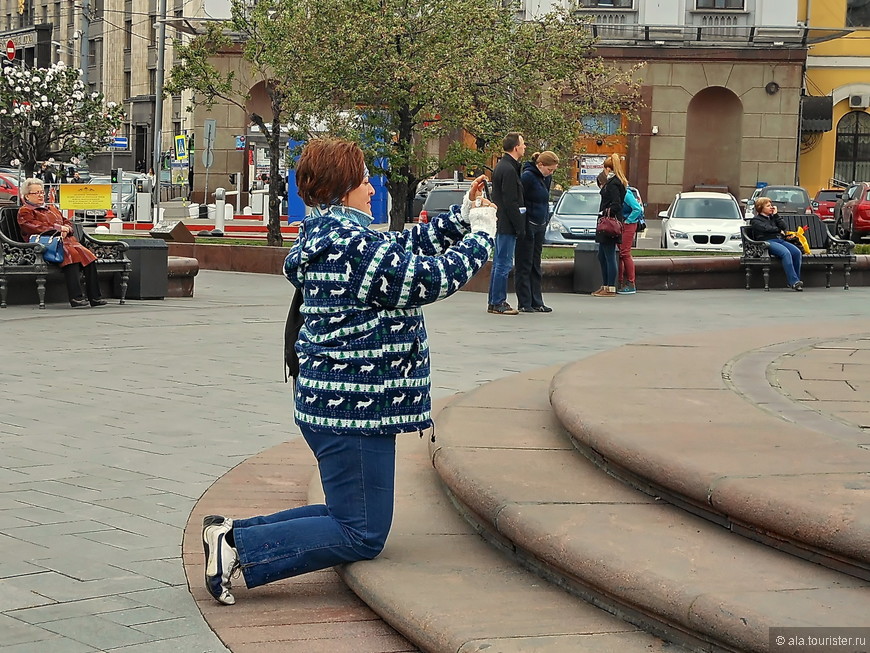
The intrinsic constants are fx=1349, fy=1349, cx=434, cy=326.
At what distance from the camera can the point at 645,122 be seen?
4247 cm

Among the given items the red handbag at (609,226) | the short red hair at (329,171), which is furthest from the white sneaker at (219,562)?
the red handbag at (609,226)

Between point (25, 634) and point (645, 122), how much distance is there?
39777 mm

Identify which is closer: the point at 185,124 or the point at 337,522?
the point at 337,522

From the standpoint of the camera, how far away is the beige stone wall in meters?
41.9

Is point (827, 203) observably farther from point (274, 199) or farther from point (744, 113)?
point (274, 199)

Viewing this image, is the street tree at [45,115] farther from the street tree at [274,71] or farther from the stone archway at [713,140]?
the street tree at [274,71]

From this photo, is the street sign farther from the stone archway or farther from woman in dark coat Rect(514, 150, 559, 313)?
woman in dark coat Rect(514, 150, 559, 313)

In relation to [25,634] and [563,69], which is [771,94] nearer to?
[563,69]

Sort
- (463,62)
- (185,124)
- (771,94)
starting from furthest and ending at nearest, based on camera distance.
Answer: (185,124) < (771,94) < (463,62)

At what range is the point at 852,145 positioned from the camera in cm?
4681

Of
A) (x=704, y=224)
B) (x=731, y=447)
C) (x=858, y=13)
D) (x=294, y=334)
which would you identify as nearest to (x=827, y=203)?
(x=858, y=13)

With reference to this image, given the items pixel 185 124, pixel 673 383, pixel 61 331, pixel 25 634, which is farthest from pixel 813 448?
pixel 185 124

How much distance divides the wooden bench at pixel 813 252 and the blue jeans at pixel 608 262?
2204 millimetres

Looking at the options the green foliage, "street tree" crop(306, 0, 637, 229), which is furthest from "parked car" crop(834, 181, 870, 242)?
"street tree" crop(306, 0, 637, 229)
